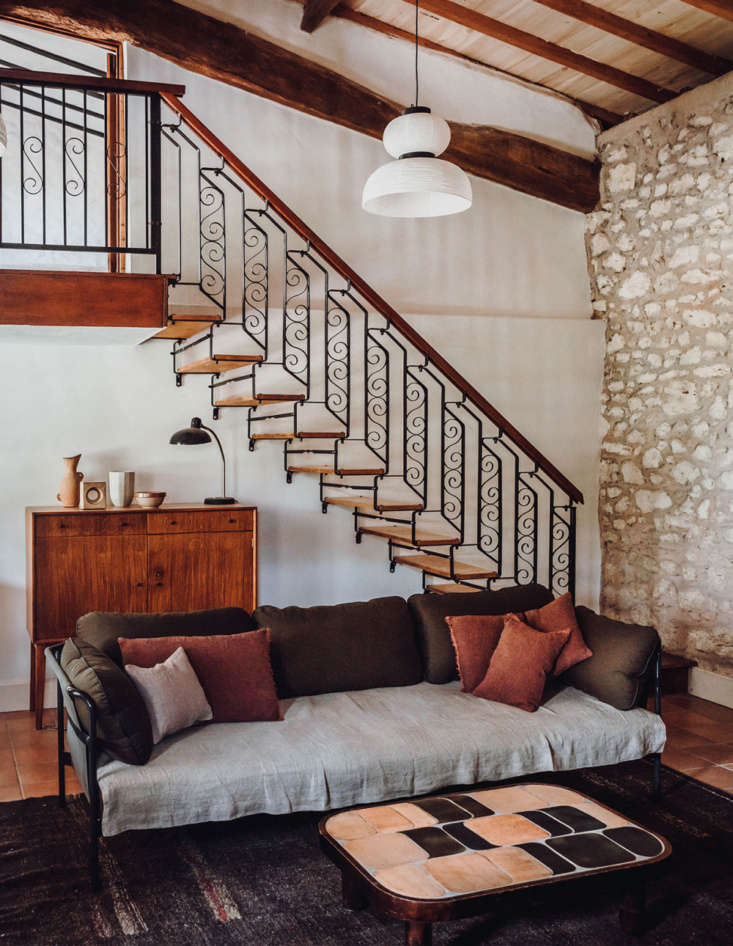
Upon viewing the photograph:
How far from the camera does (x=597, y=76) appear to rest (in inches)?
260

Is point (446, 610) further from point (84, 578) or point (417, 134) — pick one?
point (417, 134)

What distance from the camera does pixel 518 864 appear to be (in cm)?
292

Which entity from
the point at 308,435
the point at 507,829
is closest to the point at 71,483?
the point at 308,435

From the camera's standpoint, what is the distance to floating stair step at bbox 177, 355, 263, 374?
5.13 metres

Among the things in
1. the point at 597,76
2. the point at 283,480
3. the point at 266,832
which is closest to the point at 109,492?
the point at 283,480

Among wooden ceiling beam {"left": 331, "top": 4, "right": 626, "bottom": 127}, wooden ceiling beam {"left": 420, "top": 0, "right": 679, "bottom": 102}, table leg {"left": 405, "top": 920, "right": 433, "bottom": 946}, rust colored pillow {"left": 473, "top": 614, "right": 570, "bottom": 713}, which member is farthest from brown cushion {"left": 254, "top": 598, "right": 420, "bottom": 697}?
wooden ceiling beam {"left": 331, "top": 4, "right": 626, "bottom": 127}

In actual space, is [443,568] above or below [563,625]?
above

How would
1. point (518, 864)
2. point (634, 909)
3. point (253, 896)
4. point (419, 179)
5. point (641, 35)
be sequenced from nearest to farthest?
point (518, 864), point (634, 909), point (253, 896), point (419, 179), point (641, 35)

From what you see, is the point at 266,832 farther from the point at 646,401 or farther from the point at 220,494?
the point at 646,401

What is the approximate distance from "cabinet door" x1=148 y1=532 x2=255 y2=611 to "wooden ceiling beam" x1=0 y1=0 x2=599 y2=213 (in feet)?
10.4

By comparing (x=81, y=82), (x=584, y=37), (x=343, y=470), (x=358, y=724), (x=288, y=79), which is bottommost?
(x=358, y=724)

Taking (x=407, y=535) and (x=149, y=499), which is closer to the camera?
(x=149, y=499)

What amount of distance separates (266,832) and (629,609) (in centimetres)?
403

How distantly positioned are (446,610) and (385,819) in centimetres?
172
